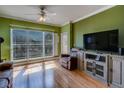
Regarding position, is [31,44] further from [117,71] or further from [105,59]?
[117,71]

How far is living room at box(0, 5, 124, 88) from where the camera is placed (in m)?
3.05

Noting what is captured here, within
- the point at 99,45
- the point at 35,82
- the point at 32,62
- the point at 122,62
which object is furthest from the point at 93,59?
the point at 32,62

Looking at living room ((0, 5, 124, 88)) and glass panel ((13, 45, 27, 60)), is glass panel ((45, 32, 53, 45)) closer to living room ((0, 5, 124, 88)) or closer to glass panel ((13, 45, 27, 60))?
living room ((0, 5, 124, 88))

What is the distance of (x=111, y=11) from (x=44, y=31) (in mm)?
4170

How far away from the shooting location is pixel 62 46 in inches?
286

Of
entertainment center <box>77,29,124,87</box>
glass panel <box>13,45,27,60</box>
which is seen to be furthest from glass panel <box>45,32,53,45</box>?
entertainment center <box>77,29,124,87</box>

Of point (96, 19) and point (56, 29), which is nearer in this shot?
point (96, 19)

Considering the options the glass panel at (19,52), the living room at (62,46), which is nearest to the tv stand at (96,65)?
the living room at (62,46)

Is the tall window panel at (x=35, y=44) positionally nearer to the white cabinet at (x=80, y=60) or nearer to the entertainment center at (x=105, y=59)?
the white cabinet at (x=80, y=60)

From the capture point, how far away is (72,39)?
617cm

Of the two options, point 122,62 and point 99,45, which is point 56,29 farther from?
point 122,62

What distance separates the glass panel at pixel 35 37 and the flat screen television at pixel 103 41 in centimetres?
327

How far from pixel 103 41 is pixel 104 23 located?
0.80m

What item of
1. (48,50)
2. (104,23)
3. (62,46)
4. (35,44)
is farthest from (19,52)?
(104,23)
